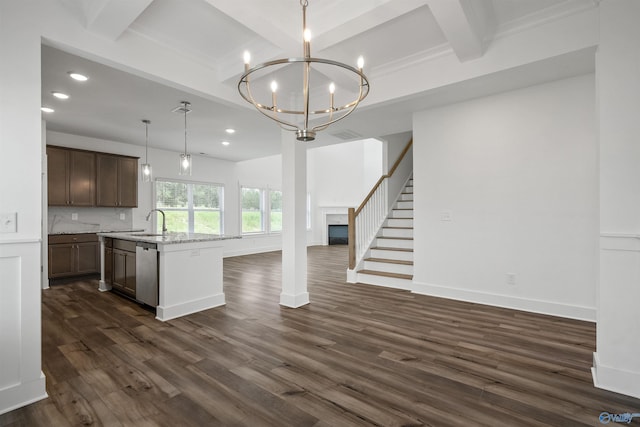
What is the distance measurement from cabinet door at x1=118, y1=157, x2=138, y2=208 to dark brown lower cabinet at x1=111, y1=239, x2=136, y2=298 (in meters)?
2.03

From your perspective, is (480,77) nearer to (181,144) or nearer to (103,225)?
(181,144)

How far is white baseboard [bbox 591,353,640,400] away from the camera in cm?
200

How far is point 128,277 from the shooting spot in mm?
4215

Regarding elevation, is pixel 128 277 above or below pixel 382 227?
below

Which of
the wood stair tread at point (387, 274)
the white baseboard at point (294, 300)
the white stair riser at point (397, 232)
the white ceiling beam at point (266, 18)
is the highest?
the white ceiling beam at point (266, 18)

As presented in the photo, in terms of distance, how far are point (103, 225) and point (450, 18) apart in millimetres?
6892

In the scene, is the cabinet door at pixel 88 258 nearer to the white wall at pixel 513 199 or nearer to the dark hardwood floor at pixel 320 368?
the dark hardwood floor at pixel 320 368

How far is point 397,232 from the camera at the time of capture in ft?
18.3

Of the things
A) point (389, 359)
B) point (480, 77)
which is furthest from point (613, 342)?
point (480, 77)

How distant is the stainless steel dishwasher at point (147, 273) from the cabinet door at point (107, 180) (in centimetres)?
277

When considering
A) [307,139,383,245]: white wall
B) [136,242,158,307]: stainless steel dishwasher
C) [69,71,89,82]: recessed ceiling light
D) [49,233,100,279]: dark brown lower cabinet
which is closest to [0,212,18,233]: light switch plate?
[136,242,158,307]: stainless steel dishwasher

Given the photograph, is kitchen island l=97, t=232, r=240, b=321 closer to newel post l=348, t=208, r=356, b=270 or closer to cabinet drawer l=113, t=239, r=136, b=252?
cabinet drawer l=113, t=239, r=136, b=252

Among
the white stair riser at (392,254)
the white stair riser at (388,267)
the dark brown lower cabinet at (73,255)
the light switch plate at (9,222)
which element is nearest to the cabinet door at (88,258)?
the dark brown lower cabinet at (73,255)

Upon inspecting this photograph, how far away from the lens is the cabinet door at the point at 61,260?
5.27 metres
